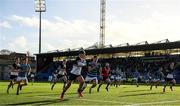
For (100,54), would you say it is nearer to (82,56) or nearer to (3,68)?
(3,68)

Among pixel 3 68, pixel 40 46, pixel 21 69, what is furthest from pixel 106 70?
pixel 3 68

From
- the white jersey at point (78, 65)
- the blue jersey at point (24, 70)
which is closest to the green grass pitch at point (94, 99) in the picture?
the blue jersey at point (24, 70)

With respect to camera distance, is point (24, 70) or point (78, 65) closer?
point (78, 65)

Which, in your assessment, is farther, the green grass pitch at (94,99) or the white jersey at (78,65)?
the white jersey at (78,65)

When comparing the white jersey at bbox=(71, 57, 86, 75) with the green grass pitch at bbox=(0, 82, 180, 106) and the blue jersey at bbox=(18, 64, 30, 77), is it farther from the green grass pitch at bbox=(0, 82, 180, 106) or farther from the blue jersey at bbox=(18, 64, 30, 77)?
the blue jersey at bbox=(18, 64, 30, 77)

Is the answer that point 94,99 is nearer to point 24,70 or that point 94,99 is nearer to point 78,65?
point 78,65

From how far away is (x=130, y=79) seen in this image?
65.7 m

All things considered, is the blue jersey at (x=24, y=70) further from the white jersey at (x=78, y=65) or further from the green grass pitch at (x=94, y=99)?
the white jersey at (x=78, y=65)

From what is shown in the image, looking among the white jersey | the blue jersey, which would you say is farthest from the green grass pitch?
the white jersey

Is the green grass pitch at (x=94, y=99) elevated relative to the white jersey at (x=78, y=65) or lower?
lower

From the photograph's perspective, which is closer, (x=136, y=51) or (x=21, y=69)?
(x=21, y=69)

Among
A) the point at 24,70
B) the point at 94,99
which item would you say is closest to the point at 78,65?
the point at 94,99

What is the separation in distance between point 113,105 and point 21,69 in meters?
9.95

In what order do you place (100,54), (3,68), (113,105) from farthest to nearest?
(3,68)
(100,54)
(113,105)
